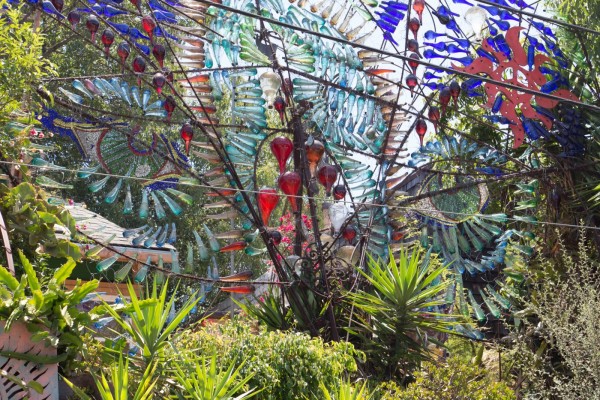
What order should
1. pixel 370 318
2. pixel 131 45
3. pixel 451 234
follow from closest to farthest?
pixel 370 318, pixel 131 45, pixel 451 234

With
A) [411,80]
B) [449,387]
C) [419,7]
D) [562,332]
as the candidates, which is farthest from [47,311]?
[419,7]

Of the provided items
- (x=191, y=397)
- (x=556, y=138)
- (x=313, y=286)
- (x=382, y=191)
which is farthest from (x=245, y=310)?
(x=556, y=138)

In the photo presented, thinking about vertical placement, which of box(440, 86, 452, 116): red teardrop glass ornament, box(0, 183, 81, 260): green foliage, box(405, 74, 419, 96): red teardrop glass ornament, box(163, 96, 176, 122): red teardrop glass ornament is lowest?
box(0, 183, 81, 260): green foliage

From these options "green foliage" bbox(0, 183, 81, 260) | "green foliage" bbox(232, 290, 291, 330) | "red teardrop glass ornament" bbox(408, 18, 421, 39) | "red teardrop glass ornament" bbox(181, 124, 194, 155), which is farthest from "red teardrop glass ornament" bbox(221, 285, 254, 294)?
"red teardrop glass ornament" bbox(408, 18, 421, 39)

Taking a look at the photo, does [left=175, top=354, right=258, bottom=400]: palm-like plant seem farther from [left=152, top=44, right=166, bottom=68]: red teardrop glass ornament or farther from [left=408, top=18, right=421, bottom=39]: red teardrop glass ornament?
[left=408, top=18, right=421, bottom=39]: red teardrop glass ornament

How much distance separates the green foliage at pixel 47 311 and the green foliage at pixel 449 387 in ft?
7.87

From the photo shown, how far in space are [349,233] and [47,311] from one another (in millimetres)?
3607

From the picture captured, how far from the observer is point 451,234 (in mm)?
9320

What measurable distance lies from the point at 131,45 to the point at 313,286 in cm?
285

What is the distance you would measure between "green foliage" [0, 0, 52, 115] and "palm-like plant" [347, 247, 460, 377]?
309cm

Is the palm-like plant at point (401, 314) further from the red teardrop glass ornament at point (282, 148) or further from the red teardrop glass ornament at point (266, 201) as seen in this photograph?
the red teardrop glass ornament at point (282, 148)

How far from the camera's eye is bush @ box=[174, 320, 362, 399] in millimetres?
6359

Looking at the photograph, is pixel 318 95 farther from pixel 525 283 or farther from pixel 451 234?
pixel 525 283

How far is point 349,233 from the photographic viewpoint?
28.7 feet
